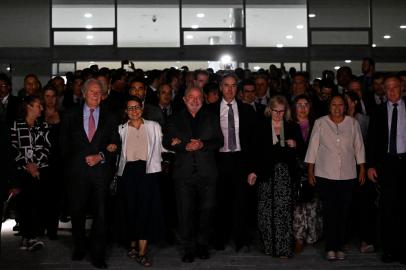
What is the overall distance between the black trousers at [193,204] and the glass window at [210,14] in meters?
9.34

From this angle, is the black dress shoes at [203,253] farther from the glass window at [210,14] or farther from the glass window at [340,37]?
the glass window at [340,37]

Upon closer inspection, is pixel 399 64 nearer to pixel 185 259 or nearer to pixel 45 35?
pixel 45 35

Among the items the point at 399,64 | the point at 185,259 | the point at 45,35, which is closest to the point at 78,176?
the point at 185,259

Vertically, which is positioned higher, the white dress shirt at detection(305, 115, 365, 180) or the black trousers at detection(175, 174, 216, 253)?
the white dress shirt at detection(305, 115, 365, 180)

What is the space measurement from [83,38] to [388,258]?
1074 centimetres

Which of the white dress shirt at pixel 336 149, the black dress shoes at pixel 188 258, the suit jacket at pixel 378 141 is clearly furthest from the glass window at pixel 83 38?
the suit jacket at pixel 378 141

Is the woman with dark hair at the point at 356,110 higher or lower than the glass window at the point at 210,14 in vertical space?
lower

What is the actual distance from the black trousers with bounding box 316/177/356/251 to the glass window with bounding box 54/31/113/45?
32.0 ft

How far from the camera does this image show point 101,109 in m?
8.39

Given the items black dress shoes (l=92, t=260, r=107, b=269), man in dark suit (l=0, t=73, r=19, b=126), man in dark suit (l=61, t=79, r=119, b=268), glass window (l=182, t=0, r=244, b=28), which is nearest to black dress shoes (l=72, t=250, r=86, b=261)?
man in dark suit (l=61, t=79, r=119, b=268)

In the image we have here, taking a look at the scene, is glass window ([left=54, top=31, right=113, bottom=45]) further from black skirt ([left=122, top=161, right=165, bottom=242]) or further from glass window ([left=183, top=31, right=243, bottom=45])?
black skirt ([left=122, top=161, right=165, bottom=242])

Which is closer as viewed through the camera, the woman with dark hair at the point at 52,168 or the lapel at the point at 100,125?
the lapel at the point at 100,125

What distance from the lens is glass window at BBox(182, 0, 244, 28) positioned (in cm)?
1725

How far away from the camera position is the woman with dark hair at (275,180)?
8.63m
